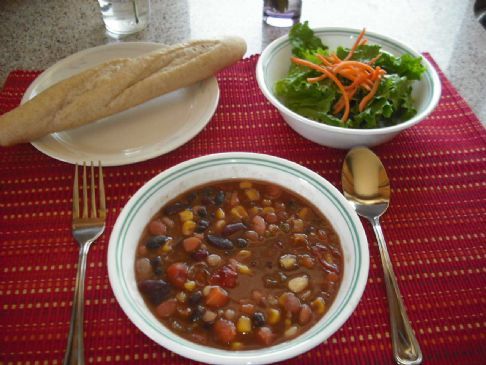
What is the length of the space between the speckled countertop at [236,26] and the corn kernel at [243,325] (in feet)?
5.58

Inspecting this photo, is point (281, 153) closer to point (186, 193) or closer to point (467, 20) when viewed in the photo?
point (186, 193)

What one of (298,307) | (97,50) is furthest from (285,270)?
(97,50)

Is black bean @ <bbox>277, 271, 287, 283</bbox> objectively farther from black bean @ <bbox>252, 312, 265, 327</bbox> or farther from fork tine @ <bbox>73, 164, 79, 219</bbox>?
fork tine @ <bbox>73, 164, 79, 219</bbox>

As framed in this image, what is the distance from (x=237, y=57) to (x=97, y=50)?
2.39 ft

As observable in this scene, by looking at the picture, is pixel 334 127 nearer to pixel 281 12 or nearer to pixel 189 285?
pixel 189 285

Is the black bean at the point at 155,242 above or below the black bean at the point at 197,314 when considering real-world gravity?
above

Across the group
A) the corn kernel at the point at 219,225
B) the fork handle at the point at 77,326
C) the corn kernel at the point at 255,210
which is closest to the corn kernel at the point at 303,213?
the corn kernel at the point at 255,210

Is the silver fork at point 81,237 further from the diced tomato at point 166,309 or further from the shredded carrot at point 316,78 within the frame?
the shredded carrot at point 316,78

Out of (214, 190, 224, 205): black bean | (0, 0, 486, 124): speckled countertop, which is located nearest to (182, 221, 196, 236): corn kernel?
(214, 190, 224, 205): black bean

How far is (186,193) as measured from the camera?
1.47m

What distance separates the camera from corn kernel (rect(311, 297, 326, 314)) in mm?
1198

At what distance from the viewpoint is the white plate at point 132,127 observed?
1.74m

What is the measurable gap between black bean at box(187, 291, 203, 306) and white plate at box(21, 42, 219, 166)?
0.67 metres

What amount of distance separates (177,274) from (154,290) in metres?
0.08
